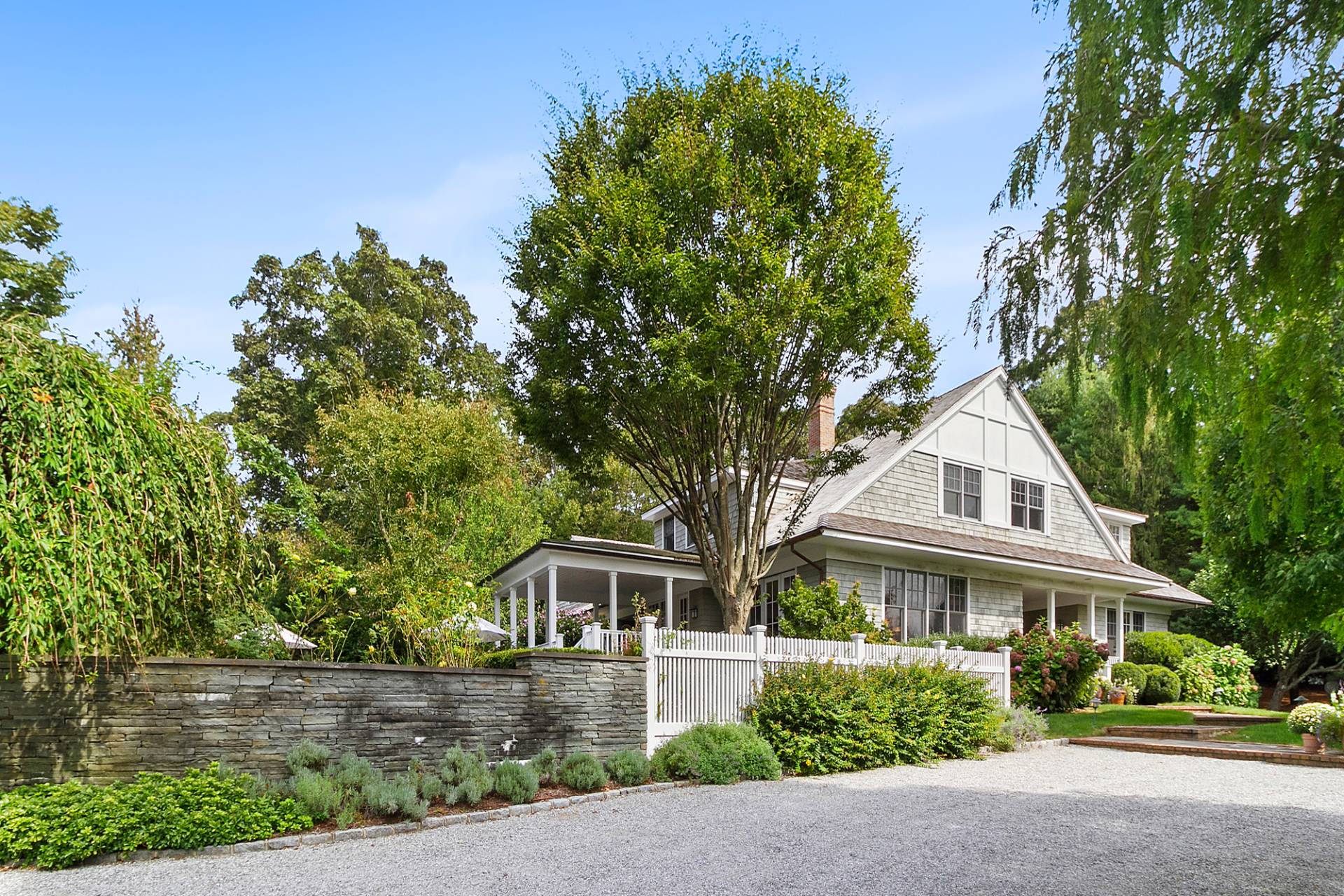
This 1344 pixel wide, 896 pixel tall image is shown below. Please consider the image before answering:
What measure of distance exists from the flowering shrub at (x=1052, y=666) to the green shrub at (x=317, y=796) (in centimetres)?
1222

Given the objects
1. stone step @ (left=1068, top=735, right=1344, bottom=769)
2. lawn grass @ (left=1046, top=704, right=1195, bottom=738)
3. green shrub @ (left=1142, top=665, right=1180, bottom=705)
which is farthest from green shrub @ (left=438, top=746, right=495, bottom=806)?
green shrub @ (left=1142, top=665, right=1180, bottom=705)

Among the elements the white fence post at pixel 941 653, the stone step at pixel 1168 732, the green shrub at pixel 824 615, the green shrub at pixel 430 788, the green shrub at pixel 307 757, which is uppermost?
the green shrub at pixel 824 615

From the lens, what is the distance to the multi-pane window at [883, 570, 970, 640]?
18.8 m

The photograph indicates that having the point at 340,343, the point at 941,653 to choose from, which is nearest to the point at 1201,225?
the point at 941,653

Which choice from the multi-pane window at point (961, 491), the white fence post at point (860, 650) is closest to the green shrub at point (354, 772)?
the white fence post at point (860, 650)

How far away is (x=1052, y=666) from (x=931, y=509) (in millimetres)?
4493

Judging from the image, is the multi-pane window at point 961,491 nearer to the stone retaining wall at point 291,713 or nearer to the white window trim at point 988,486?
the white window trim at point 988,486

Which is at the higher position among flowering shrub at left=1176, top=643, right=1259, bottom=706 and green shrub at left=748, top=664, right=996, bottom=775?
green shrub at left=748, top=664, right=996, bottom=775

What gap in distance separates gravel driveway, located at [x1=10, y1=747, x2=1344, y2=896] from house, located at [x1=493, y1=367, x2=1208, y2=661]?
7.75 m

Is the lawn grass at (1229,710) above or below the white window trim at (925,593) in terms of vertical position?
below

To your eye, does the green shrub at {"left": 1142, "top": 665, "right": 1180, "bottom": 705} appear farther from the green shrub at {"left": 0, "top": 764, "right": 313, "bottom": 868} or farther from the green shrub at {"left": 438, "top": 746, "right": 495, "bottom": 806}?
the green shrub at {"left": 0, "top": 764, "right": 313, "bottom": 868}

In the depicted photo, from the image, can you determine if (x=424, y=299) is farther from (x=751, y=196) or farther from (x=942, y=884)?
(x=942, y=884)

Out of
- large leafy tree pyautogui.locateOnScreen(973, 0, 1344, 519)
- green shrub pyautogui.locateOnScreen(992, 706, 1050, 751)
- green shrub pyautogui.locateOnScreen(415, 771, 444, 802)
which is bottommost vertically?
green shrub pyautogui.locateOnScreen(992, 706, 1050, 751)

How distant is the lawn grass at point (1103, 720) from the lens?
600 inches
